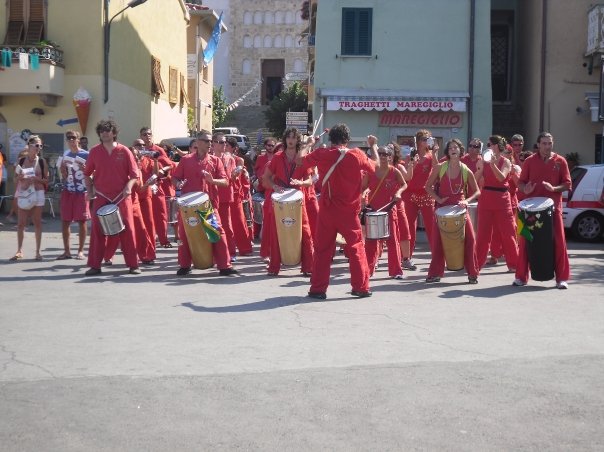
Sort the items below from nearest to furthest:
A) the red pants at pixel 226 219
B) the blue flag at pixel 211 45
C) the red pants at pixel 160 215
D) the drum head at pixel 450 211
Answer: the drum head at pixel 450 211 → the red pants at pixel 226 219 → the red pants at pixel 160 215 → the blue flag at pixel 211 45

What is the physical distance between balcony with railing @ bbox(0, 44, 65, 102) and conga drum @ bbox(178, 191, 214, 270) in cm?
1313

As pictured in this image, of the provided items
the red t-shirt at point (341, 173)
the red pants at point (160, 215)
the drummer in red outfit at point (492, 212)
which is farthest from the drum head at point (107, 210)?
the drummer in red outfit at point (492, 212)

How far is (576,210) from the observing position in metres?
19.3

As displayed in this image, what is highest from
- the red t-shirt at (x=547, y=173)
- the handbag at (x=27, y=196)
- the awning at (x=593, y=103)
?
the awning at (x=593, y=103)

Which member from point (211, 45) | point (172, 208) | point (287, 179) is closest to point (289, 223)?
point (287, 179)

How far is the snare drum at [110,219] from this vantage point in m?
11.8

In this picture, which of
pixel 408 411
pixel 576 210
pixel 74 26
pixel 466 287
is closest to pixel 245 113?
pixel 74 26

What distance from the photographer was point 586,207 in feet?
63.0

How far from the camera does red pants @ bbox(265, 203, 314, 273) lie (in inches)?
474

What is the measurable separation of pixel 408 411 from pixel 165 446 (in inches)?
58.3

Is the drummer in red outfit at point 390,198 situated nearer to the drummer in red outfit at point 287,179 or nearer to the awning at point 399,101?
the drummer in red outfit at point 287,179

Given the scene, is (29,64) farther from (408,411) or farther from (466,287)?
(408,411)

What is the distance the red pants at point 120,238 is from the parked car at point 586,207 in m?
10.1

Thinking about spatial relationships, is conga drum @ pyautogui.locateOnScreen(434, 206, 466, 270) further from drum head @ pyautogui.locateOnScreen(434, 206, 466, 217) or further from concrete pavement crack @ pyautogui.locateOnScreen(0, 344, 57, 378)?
concrete pavement crack @ pyautogui.locateOnScreen(0, 344, 57, 378)
